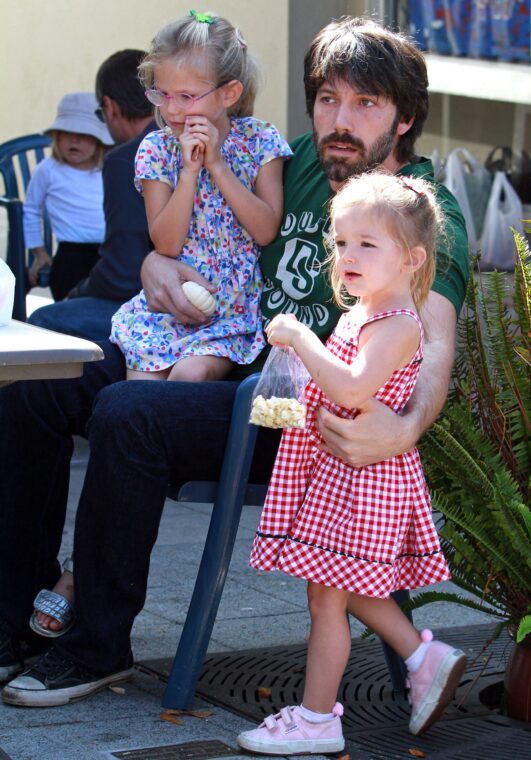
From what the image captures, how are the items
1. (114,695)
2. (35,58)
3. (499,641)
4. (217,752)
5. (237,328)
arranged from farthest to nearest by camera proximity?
1. (35,58)
2. (499,641)
3. (237,328)
4. (114,695)
5. (217,752)

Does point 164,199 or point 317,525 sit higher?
point 164,199

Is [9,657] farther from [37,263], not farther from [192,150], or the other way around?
[37,263]

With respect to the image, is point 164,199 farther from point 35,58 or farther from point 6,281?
point 35,58

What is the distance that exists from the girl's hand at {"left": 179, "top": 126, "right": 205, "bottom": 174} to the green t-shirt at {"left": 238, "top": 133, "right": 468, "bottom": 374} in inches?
11.6

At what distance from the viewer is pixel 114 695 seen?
313cm

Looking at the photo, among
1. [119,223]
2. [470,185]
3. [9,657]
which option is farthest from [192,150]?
[470,185]

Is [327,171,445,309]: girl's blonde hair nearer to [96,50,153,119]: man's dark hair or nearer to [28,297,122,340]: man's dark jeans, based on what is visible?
[28,297,122,340]: man's dark jeans

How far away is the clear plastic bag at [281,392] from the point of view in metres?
2.76

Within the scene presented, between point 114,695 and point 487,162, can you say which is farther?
point 487,162

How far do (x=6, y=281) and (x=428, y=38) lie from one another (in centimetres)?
380

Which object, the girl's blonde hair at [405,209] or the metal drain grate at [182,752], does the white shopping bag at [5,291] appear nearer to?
the girl's blonde hair at [405,209]

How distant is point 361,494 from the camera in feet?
9.17

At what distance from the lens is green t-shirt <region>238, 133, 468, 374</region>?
3197 mm

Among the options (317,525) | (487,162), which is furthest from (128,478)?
(487,162)
